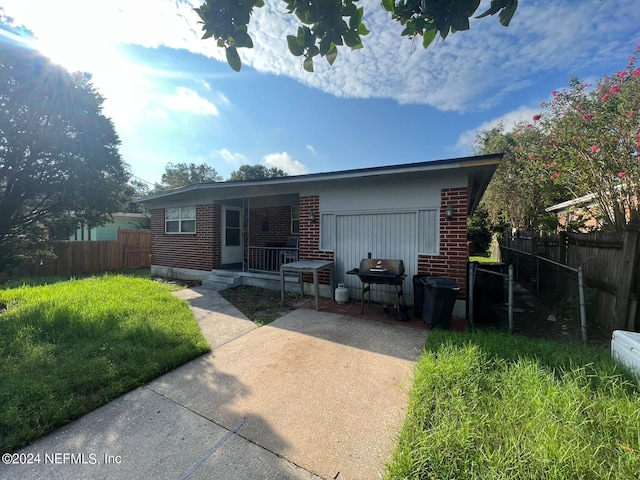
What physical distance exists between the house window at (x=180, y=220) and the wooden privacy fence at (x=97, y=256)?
14.8 feet

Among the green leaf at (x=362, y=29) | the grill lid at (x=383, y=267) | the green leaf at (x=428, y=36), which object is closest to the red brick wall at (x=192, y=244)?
the grill lid at (x=383, y=267)

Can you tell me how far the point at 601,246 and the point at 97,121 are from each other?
1343 cm

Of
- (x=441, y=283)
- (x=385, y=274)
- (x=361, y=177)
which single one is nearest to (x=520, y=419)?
(x=441, y=283)

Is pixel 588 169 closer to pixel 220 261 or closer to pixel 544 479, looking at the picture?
pixel 544 479

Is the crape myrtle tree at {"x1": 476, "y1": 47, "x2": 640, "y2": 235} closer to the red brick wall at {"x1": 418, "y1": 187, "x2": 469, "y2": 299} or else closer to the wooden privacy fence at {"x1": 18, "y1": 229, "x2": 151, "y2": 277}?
the red brick wall at {"x1": 418, "y1": 187, "x2": 469, "y2": 299}

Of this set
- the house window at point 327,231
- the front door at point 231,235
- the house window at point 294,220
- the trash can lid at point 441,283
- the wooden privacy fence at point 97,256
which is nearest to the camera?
the trash can lid at point 441,283

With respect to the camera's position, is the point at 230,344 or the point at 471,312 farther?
the point at 471,312

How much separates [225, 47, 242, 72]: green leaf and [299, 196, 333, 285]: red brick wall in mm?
4850

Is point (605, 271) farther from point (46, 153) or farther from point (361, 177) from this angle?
point (46, 153)

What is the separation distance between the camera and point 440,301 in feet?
14.5

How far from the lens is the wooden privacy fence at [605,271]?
3844 millimetres

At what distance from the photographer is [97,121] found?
854cm

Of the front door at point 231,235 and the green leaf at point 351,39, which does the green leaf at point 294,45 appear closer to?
the green leaf at point 351,39

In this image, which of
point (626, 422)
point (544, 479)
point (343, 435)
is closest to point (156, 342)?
point (343, 435)
